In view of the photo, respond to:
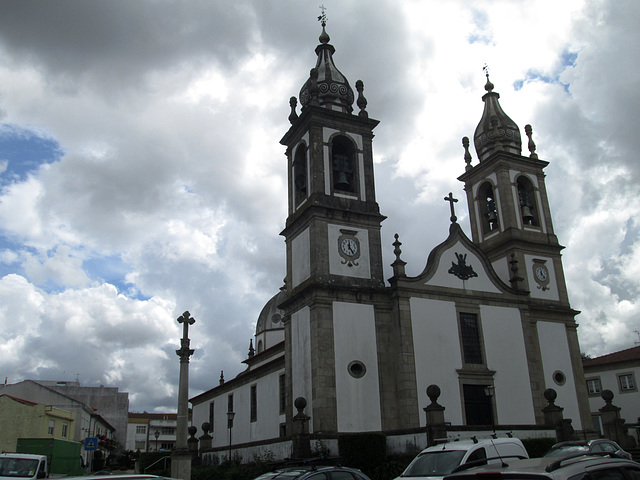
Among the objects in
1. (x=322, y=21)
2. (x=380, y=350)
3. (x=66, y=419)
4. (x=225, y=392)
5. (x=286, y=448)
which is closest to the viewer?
(x=286, y=448)

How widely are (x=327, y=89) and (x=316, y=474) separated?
21249 millimetres

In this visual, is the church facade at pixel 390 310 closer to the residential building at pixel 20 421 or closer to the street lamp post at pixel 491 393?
the street lamp post at pixel 491 393

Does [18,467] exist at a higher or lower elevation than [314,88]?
lower

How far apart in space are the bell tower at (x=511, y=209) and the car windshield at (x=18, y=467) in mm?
20633

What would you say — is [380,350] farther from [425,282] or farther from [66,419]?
[66,419]

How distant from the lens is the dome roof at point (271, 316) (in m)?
46.8

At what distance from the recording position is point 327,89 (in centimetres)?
2888

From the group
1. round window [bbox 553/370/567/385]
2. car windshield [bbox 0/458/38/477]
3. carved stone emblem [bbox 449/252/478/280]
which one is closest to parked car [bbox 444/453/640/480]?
car windshield [bbox 0/458/38/477]

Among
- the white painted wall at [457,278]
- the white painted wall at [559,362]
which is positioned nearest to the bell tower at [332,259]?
the white painted wall at [457,278]

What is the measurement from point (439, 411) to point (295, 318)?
7.76 meters

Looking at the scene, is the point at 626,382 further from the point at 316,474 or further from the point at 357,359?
the point at 316,474

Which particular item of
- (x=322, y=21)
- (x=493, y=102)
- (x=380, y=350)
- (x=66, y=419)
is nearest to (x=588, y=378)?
(x=493, y=102)

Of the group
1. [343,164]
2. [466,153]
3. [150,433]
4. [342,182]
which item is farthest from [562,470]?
[150,433]

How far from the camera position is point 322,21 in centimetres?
3153
